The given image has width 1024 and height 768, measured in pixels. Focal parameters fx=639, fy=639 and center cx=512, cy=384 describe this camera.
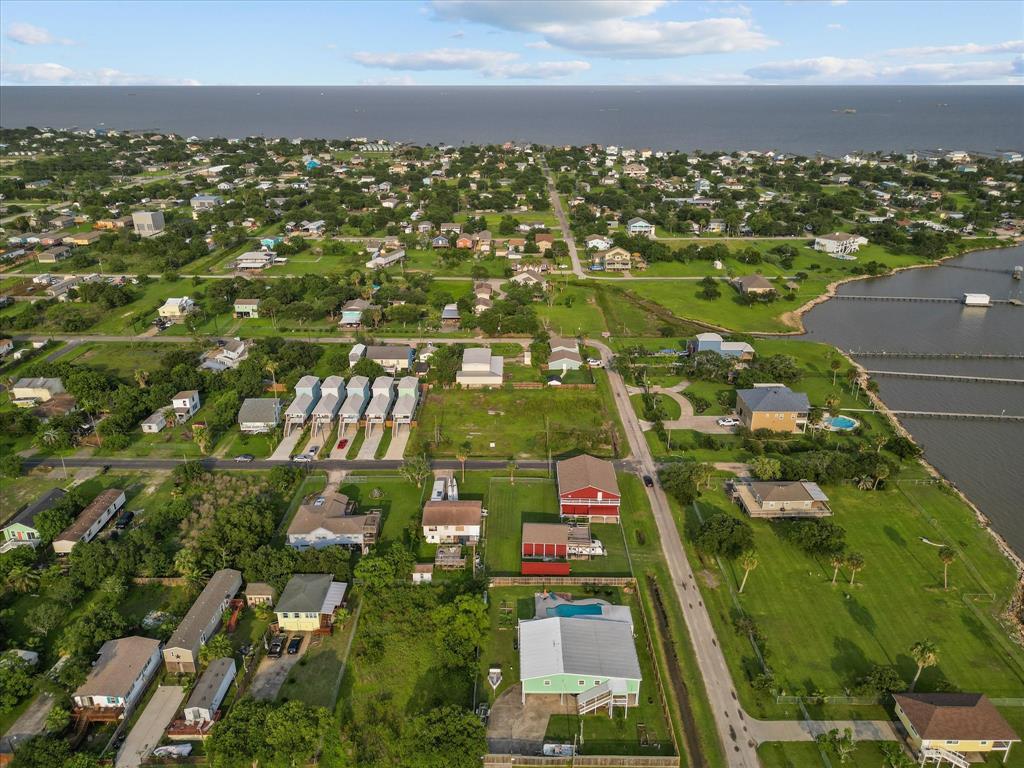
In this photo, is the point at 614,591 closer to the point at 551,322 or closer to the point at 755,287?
the point at 551,322

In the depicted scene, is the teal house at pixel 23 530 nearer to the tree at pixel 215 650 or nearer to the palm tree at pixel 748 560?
the tree at pixel 215 650

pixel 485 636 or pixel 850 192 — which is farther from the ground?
pixel 850 192

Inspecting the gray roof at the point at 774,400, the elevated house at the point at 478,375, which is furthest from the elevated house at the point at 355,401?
the gray roof at the point at 774,400

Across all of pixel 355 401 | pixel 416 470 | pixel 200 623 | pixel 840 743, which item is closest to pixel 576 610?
pixel 840 743

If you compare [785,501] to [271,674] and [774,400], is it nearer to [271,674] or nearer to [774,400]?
[774,400]

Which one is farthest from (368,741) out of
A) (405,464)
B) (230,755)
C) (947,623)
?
(947,623)

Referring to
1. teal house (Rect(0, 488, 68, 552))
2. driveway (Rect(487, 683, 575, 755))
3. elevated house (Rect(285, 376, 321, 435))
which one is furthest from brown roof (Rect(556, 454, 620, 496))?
teal house (Rect(0, 488, 68, 552))

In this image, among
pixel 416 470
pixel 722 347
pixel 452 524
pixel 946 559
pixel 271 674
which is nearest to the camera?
pixel 271 674

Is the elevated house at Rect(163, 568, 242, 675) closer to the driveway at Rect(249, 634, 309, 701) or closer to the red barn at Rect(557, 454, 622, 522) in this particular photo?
the driveway at Rect(249, 634, 309, 701)

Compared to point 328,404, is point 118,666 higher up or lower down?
lower down
